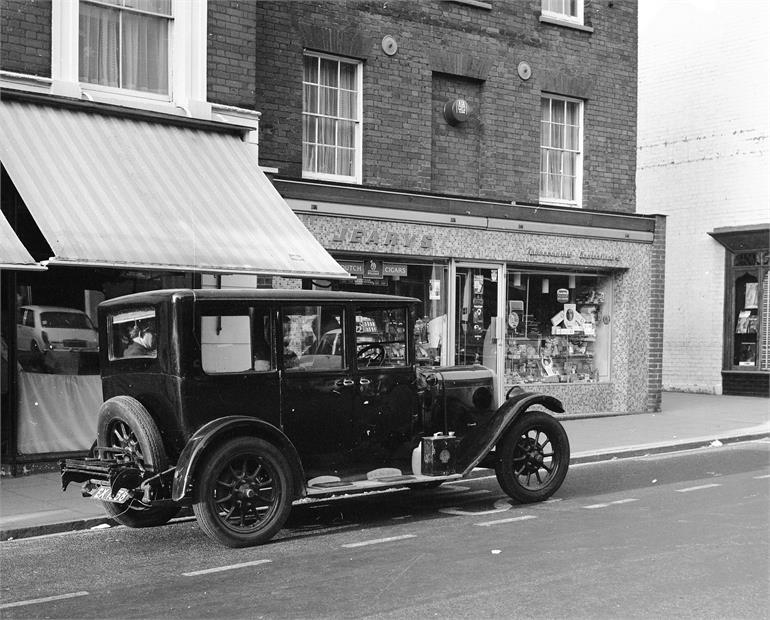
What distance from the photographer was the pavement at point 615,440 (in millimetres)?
8688

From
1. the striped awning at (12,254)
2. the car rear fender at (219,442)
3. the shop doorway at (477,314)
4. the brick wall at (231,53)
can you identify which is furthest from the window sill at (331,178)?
the car rear fender at (219,442)

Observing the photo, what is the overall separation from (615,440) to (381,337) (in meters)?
6.71

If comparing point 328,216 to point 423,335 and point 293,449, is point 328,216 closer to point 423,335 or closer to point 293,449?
point 423,335

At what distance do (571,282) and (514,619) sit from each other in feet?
41.6

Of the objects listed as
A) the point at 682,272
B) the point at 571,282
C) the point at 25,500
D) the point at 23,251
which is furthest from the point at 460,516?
the point at 682,272

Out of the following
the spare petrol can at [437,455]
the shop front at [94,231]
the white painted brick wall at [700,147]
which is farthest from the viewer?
the white painted brick wall at [700,147]

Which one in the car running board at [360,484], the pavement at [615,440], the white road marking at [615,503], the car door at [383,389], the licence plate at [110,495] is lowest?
the pavement at [615,440]

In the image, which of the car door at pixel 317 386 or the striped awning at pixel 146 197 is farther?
the striped awning at pixel 146 197

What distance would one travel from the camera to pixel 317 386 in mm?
8180

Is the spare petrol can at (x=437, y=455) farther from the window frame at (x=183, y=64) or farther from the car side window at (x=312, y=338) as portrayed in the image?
the window frame at (x=183, y=64)

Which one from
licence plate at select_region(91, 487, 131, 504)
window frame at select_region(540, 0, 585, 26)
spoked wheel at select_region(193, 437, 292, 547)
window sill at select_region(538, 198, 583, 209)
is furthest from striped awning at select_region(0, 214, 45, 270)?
window frame at select_region(540, 0, 585, 26)

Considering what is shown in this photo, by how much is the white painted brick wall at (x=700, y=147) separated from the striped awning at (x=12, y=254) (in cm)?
1652

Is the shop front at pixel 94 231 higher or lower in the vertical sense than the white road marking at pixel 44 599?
higher

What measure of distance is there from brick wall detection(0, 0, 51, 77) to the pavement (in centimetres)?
455
